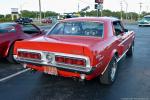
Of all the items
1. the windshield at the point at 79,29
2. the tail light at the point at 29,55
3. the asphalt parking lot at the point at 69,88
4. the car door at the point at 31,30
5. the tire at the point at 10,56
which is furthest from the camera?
the car door at the point at 31,30

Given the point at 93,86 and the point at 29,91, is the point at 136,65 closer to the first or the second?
the point at 93,86

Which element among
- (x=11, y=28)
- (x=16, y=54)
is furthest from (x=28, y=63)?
(x=11, y=28)

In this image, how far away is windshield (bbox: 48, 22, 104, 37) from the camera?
664cm

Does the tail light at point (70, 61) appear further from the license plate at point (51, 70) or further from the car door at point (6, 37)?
the car door at point (6, 37)

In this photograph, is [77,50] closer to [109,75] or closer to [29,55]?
[29,55]

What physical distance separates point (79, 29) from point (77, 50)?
151 cm

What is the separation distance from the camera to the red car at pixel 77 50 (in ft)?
17.7

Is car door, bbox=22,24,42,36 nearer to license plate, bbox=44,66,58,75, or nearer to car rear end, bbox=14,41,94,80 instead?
car rear end, bbox=14,41,94,80

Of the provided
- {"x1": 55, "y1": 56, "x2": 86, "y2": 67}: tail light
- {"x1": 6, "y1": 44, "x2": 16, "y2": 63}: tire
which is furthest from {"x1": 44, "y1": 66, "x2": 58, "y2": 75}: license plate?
{"x1": 6, "y1": 44, "x2": 16, "y2": 63}: tire

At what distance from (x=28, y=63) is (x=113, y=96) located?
1883mm

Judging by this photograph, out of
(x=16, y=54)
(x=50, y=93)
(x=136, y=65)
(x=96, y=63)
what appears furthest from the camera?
(x=136, y=65)

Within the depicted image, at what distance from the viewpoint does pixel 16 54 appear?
6.26 m

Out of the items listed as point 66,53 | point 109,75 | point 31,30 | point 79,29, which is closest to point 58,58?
point 66,53

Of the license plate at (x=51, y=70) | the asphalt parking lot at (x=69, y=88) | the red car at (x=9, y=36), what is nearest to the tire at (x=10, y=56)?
the red car at (x=9, y=36)
